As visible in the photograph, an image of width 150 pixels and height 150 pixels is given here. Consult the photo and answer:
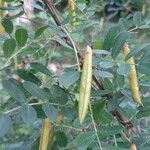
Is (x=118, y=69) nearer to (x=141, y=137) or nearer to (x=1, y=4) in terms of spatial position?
(x=141, y=137)

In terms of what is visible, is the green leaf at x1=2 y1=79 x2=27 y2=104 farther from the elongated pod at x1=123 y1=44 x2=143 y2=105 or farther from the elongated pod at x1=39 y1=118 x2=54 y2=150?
the elongated pod at x1=123 y1=44 x2=143 y2=105

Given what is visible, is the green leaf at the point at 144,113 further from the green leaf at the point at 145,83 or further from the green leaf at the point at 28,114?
the green leaf at the point at 28,114

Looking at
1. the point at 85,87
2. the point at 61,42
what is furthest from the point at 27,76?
the point at 85,87

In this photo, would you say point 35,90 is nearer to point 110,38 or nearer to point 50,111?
point 50,111

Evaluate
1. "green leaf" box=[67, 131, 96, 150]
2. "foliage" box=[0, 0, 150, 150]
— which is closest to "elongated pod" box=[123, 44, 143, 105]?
"foliage" box=[0, 0, 150, 150]

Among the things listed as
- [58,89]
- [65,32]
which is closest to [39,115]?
[58,89]

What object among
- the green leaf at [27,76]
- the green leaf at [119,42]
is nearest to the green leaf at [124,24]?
the green leaf at [119,42]

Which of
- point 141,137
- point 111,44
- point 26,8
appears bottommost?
point 141,137
